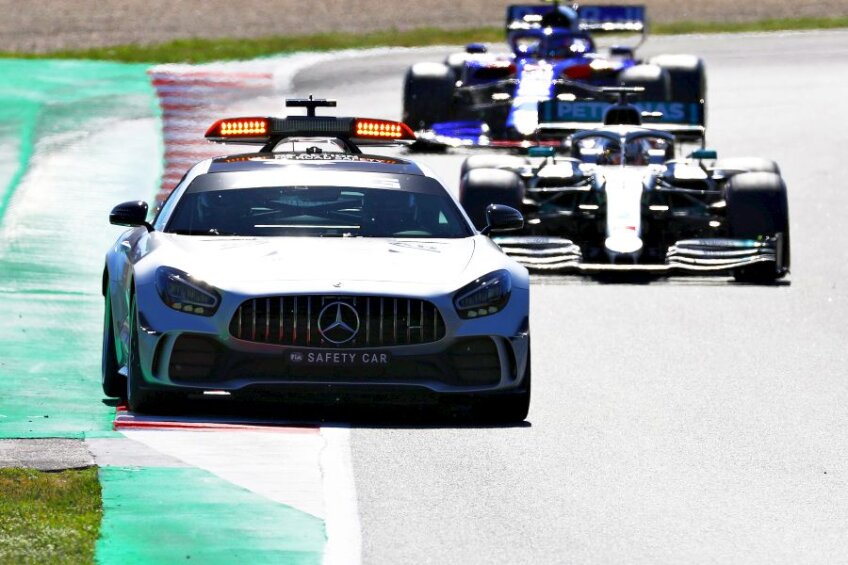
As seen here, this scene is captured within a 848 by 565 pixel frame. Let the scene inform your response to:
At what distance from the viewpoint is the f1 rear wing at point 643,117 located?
2023 centimetres

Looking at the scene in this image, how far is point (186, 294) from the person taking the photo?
931cm

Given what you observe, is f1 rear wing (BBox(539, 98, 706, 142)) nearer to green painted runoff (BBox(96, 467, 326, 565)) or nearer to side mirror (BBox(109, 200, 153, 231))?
side mirror (BBox(109, 200, 153, 231))

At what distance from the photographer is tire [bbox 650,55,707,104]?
27.0m

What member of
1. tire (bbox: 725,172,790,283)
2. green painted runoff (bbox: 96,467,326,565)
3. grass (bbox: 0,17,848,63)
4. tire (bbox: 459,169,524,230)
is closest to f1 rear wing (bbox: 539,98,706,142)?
tire (bbox: 459,169,524,230)

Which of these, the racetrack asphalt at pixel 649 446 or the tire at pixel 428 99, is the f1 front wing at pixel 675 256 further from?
the tire at pixel 428 99

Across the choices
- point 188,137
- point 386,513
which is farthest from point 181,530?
point 188,137

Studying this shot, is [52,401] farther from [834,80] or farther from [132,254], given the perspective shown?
[834,80]

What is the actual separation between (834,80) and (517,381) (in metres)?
28.9

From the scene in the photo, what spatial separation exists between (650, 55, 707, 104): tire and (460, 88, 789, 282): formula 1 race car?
9115 mm

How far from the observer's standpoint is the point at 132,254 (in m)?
10.0

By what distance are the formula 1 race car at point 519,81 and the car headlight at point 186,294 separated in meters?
16.4

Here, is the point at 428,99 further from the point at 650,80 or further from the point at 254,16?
the point at 254,16

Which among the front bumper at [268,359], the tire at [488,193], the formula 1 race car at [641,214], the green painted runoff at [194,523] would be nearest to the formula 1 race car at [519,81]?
the formula 1 race car at [641,214]

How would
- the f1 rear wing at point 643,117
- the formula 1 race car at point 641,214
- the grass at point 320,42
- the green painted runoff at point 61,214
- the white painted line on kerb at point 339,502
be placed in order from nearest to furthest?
the white painted line on kerb at point 339,502, the green painted runoff at point 61,214, the formula 1 race car at point 641,214, the f1 rear wing at point 643,117, the grass at point 320,42
